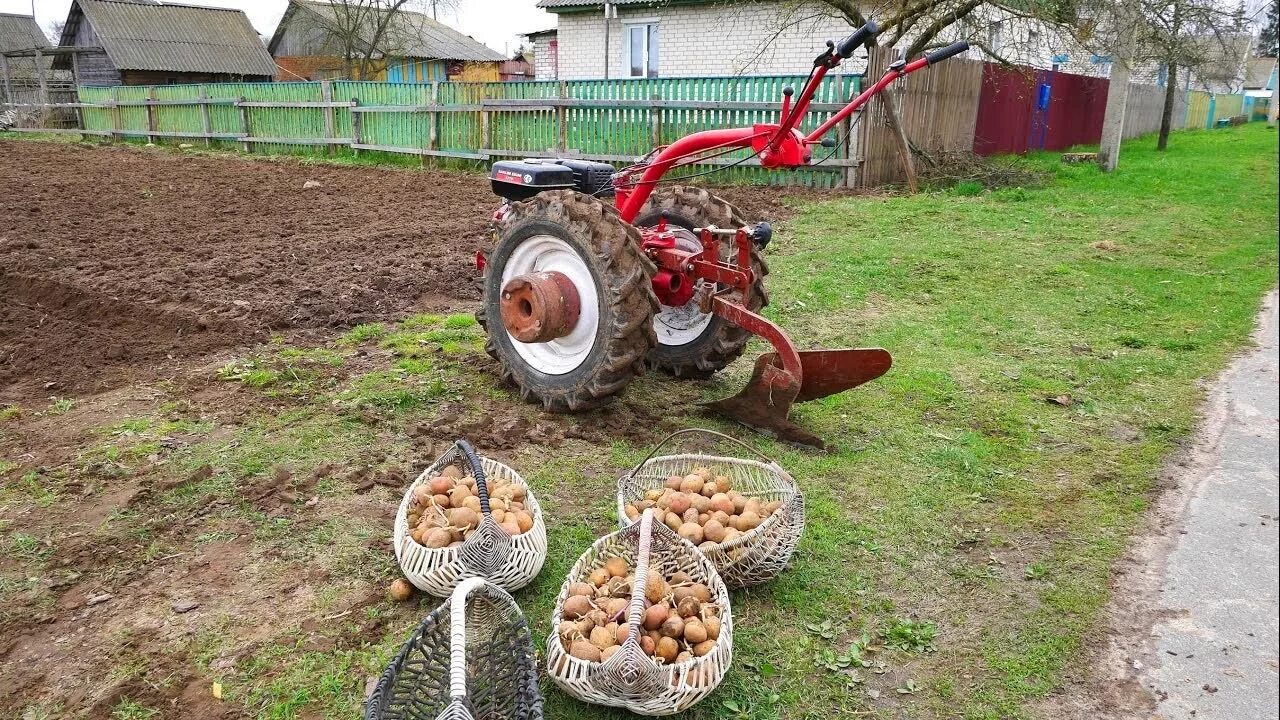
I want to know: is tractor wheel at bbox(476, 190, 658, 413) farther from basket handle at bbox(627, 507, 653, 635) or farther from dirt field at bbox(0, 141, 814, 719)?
basket handle at bbox(627, 507, 653, 635)

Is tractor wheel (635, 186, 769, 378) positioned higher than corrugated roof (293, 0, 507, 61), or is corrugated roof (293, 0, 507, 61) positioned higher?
corrugated roof (293, 0, 507, 61)

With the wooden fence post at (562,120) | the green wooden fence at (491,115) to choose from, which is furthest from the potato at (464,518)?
the wooden fence post at (562,120)

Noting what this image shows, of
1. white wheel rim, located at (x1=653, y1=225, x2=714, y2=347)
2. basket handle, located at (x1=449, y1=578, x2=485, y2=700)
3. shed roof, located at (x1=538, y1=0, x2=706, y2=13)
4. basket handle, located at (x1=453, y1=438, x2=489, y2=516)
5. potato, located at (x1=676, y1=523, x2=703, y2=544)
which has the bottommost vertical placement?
potato, located at (x1=676, y1=523, x2=703, y2=544)

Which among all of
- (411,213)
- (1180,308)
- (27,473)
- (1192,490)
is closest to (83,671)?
(27,473)

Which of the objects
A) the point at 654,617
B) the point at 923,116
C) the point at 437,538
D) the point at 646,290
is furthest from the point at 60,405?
the point at 923,116

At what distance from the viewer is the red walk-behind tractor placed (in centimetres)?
425

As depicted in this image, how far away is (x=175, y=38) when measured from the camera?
33844 mm

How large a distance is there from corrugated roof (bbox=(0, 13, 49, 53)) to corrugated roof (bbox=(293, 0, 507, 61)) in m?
13.8

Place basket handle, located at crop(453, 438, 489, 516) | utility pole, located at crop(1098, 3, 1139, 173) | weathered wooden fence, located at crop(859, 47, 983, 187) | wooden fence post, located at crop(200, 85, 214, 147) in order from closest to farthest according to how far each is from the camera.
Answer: basket handle, located at crop(453, 438, 489, 516)
weathered wooden fence, located at crop(859, 47, 983, 187)
utility pole, located at crop(1098, 3, 1139, 173)
wooden fence post, located at crop(200, 85, 214, 147)

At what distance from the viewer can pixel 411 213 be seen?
10914 millimetres

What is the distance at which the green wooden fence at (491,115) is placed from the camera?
13188 mm

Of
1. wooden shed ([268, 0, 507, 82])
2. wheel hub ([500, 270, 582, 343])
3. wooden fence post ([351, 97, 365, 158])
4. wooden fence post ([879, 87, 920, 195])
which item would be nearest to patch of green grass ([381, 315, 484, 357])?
wheel hub ([500, 270, 582, 343])

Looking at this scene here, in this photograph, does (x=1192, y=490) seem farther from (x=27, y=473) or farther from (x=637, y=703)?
(x=27, y=473)

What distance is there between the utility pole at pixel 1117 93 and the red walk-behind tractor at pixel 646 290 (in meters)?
11.2
